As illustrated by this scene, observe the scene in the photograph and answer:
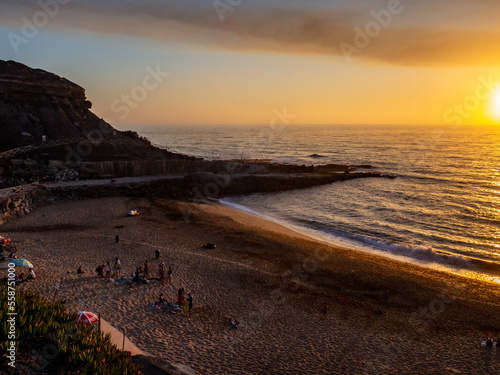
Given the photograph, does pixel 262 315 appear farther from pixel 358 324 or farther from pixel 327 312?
pixel 358 324

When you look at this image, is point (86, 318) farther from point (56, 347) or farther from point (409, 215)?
point (409, 215)

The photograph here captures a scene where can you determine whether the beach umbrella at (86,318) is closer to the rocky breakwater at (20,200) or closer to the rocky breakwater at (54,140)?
the rocky breakwater at (20,200)

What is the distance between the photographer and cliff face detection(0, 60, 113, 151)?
56.6 m

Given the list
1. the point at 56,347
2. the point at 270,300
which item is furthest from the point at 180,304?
the point at 56,347

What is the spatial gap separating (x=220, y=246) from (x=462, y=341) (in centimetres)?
1845

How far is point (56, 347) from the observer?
32.5 ft

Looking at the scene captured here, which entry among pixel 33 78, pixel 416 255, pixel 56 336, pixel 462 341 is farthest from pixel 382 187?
pixel 33 78

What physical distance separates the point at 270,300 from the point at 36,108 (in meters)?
60.1

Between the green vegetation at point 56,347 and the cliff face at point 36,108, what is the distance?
4924 centimetres

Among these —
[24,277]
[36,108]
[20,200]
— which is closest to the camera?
[24,277]

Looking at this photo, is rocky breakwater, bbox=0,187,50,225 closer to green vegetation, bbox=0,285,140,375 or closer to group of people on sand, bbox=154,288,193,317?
group of people on sand, bbox=154,288,193,317

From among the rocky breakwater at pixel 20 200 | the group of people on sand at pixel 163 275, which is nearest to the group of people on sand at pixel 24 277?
A: the group of people on sand at pixel 163 275

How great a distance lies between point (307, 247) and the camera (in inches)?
1240

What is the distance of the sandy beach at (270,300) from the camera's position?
15422 mm
